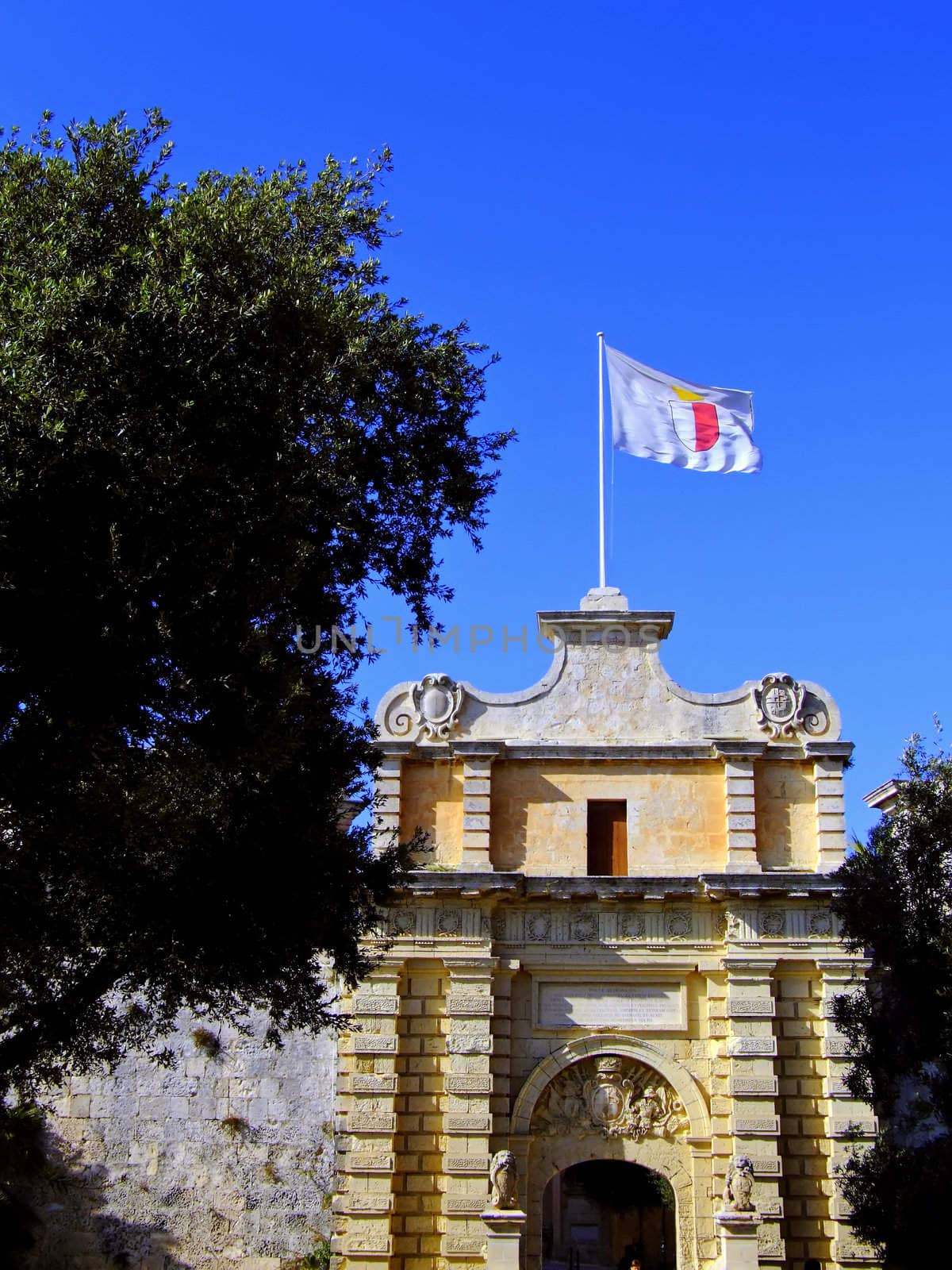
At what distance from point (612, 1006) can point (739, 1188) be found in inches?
119

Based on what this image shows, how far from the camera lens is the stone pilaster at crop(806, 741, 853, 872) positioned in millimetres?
19188

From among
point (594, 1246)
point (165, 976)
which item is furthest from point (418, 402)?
point (594, 1246)

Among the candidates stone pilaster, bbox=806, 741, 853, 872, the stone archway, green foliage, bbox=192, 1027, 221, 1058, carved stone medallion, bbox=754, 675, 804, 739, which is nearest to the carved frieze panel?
the stone archway

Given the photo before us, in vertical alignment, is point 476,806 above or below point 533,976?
above

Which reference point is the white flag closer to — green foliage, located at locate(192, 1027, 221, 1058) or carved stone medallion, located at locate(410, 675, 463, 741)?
carved stone medallion, located at locate(410, 675, 463, 741)

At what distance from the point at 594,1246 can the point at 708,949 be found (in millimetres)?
21969

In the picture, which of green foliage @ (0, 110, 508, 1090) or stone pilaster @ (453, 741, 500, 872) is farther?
stone pilaster @ (453, 741, 500, 872)

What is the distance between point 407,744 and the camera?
1978 cm

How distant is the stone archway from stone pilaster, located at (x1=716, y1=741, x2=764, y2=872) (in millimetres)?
3018

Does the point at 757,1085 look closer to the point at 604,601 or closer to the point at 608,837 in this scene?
the point at 608,837

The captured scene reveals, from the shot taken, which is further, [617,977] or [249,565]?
[617,977]

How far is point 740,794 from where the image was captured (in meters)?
19.4

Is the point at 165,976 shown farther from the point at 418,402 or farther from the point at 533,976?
the point at 533,976

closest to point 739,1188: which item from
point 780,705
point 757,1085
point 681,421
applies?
point 757,1085
